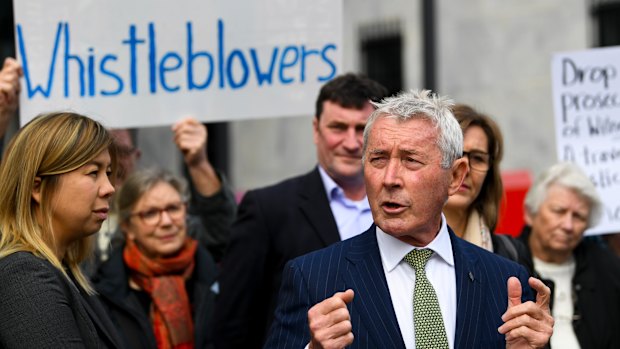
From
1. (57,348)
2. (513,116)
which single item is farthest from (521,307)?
(513,116)

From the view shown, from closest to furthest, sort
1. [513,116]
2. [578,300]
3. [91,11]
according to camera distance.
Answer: [91,11]
[578,300]
[513,116]

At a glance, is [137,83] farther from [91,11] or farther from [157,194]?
[157,194]

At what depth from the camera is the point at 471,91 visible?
1155 cm

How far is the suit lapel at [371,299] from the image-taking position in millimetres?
3352

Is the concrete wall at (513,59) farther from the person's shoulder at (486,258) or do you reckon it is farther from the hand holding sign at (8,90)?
the person's shoulder at (486,258)

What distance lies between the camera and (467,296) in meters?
3.48

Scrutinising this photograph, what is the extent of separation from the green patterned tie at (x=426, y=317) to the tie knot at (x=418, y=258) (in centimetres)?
1

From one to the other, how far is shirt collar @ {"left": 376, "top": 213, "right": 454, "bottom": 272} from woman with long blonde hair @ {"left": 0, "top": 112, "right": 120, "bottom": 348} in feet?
2.92

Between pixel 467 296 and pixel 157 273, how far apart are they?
230 cm

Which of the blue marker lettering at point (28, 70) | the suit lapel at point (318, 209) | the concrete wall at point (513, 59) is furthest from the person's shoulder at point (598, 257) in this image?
the concrete wall at point (513, 59)

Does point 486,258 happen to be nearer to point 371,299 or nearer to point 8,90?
point 371,299

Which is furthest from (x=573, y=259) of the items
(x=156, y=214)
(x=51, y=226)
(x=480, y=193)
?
(x=51, y=226)

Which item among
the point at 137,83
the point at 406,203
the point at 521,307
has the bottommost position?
the point at 521,307

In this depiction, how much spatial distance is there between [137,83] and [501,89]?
669 centimetres
